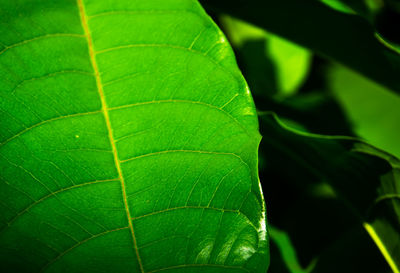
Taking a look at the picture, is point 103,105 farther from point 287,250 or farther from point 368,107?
point 368,107

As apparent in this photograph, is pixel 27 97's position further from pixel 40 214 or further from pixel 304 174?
pixel 304 174

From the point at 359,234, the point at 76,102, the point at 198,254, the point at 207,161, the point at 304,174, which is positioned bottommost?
the point at 359,234

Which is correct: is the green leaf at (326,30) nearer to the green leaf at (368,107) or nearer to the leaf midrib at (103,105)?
the leaf midrib at (103,105)

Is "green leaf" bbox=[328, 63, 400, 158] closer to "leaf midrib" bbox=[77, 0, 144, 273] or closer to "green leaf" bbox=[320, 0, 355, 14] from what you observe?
"green leaf" bbox=[320, 0, 355, 14]

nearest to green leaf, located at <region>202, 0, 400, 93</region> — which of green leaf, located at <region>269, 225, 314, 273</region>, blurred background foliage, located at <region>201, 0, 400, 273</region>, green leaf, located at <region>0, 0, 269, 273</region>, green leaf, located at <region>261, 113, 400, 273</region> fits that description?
blurred background foliage, located at <region>201, 0, 400, 273</region>

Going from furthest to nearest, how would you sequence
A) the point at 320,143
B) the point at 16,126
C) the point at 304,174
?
the point at 304,174 → the point at 320,143 → the point at 16,126

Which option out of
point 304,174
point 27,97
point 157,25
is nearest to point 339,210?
point 304,174
